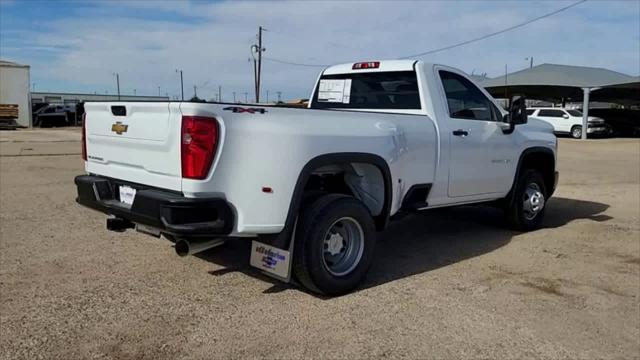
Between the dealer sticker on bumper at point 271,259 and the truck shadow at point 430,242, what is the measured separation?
1.31 feet

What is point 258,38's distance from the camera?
52688 mm

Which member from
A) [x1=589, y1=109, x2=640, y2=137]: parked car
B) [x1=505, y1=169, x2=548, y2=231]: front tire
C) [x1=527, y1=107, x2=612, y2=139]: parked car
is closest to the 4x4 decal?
[x1=505, y1=169, x2=548, y2=231]: front tire

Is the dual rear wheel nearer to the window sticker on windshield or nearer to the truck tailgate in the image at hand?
the truck tailgate

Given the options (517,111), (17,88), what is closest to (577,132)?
(517,111)

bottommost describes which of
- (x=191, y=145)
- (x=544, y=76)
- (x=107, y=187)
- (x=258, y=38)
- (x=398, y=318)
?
(x=398, y=318)

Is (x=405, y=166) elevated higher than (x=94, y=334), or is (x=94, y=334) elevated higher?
(x=405, y=166)

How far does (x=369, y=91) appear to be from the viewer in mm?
6652

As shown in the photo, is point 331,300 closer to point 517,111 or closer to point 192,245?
point 192,245

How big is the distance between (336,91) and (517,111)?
2.08 m

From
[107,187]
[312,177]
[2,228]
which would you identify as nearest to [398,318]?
[312,177]

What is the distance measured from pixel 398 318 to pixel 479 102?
3.25m

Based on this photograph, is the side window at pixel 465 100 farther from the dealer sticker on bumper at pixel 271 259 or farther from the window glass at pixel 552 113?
the window glass at pixel 552 113

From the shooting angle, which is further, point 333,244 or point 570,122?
point 570,122

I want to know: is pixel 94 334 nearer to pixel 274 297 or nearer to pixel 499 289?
pixel 274 297
